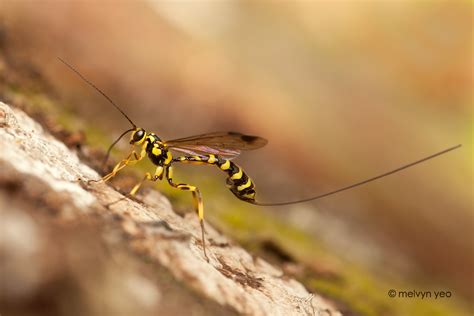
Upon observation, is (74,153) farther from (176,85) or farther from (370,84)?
(370,84)

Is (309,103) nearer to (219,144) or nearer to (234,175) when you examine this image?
(219,144)

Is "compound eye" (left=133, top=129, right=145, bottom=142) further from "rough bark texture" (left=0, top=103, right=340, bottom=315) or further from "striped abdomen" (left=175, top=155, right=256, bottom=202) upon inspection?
"rough bark texture" (left=0, top=103, right=340, bottom=315)

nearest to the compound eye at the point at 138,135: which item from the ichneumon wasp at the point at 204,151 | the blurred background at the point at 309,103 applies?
the ichneumon wasp at the point at 204,151

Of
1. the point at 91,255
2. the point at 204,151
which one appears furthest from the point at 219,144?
the point at 91,255

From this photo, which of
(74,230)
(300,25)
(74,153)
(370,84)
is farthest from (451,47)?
(74,230)

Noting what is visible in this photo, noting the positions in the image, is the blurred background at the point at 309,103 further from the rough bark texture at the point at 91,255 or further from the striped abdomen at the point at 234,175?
the rough bark texture at the point at 91,255

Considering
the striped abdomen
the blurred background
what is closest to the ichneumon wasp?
the striped abdomen
